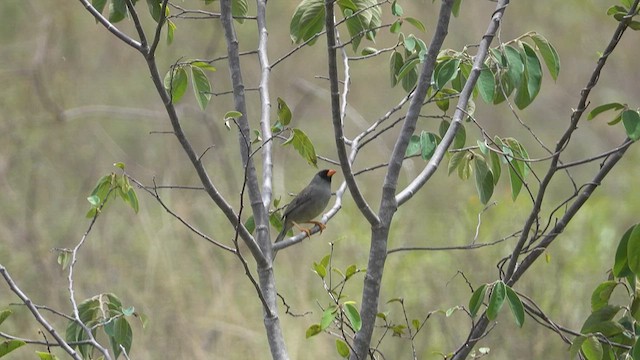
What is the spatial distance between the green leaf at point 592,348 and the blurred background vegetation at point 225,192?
13.1 feet

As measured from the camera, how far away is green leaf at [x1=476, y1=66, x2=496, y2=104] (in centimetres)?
233

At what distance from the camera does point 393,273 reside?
721cm

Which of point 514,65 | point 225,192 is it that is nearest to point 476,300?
point 514,65

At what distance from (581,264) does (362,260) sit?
1.79 m

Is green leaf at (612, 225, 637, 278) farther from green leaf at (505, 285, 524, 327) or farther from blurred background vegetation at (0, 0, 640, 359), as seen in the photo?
blurred background vegetation at (0, 0, 640, 359)

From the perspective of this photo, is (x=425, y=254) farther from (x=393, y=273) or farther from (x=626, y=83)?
(x=626, y=83)

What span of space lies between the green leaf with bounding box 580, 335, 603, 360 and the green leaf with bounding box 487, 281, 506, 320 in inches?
10.0

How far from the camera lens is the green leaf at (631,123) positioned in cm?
213

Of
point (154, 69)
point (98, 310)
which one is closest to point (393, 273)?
point (98, 310)

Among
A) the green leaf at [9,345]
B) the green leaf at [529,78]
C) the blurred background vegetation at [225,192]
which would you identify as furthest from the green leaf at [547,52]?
the blurred background vegetation at [225,192]

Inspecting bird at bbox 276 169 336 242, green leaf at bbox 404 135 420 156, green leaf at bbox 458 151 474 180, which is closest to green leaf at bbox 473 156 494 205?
green leaf at bbox 458 151 474 180

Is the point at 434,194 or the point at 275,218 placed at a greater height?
the point at 434,194

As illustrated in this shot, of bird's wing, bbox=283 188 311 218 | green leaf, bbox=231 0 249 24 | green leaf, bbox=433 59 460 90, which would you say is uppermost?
bird's wing, bbox=283 188 311 218

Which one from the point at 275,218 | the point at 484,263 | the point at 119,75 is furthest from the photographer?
the point at 119,75
